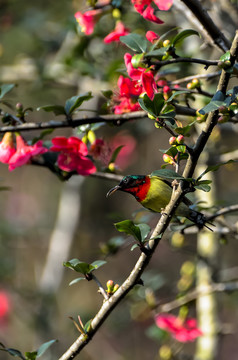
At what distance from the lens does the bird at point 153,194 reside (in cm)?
115

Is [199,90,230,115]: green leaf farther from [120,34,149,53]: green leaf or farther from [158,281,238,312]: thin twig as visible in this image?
[158,281,238,312]: thin twig

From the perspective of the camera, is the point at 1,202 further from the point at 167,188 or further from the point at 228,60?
the point at 228,60

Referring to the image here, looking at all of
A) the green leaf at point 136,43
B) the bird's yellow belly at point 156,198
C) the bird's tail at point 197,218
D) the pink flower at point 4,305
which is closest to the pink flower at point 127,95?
the green leaf at point 136,43

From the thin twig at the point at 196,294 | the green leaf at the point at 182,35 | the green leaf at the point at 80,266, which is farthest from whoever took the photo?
the thin twig at the point at 196,294

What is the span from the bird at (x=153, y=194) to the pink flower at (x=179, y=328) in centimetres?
83

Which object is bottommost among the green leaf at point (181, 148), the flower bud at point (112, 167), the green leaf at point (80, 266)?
the green leaf at point (80, 266)

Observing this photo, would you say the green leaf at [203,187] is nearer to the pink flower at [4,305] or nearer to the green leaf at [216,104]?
the green leaf at [216,104]

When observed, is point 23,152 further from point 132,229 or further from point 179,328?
point 179,328

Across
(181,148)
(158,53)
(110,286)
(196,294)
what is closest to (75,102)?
(158,53)

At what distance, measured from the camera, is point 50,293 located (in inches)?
111

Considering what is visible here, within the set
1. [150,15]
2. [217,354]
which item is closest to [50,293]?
[217,354]

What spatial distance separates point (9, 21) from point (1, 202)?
2331mm

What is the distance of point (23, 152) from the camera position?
1.25 m

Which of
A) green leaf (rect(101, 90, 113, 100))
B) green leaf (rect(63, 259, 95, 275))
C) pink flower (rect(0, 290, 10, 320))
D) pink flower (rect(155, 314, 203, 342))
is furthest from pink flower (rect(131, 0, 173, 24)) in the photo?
pink flower (rect(0, 290, 10, 320))
